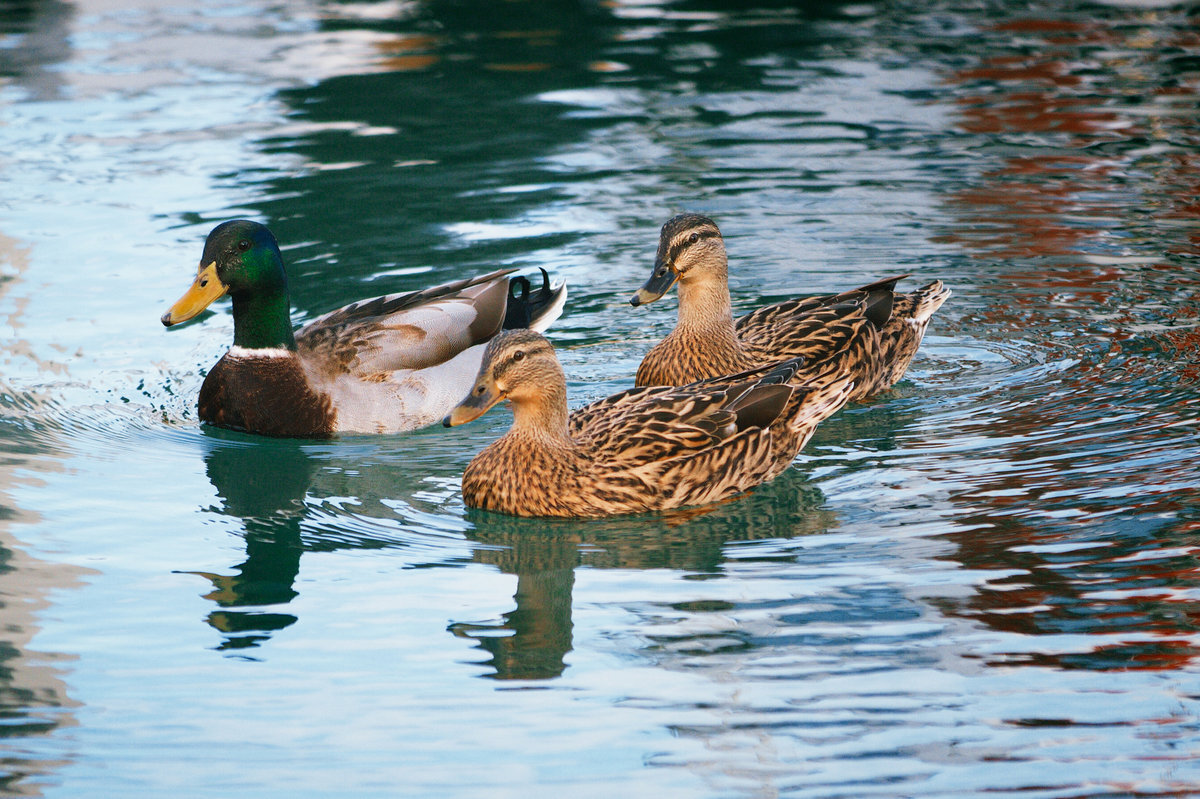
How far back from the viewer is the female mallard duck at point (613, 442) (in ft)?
22.1

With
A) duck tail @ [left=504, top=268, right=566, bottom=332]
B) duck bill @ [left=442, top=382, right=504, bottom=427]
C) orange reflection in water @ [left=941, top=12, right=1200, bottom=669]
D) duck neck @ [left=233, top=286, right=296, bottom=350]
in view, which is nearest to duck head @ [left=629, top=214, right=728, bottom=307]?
duck tail @ [left=504, top=268, right=566, bottom=332]

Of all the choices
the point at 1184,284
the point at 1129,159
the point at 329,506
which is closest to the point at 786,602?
the point at 329,506

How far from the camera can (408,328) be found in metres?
8.64

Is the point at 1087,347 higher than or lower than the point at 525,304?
lower

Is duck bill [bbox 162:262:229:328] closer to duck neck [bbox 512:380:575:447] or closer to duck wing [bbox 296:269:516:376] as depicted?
duck wing [bbox 296:269:516:376]

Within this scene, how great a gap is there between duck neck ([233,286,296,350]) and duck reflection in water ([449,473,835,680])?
2055 mm

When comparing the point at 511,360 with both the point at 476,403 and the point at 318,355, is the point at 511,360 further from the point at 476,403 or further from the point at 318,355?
the point at 318,355

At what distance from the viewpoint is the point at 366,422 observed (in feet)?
27.3

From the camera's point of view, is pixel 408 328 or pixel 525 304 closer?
pixel 408 328

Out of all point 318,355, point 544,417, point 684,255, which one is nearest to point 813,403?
point 684,255

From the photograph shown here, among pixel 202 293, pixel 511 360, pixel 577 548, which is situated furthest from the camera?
pixel 202 293

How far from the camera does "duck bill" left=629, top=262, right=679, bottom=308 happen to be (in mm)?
8008

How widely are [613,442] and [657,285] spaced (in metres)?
1.39

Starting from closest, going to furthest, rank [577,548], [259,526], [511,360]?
[577,548]
[511,360]
[259,526]
